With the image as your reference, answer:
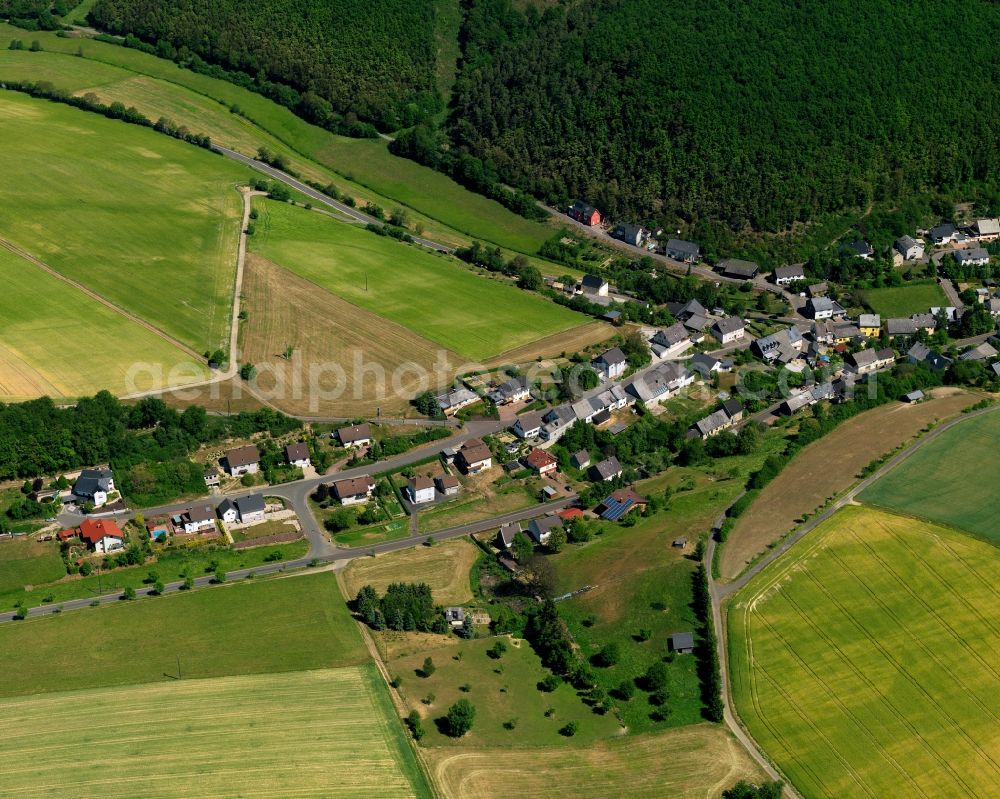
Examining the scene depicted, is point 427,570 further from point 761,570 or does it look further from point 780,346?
point 780,346

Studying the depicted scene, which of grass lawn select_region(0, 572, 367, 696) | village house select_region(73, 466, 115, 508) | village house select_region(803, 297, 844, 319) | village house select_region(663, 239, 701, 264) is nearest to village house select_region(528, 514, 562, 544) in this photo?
grass lawn select_region(0, 572, 367, 696)

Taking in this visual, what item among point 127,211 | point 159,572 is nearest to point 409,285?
point 127,211

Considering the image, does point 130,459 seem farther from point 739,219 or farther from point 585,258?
point 739,219

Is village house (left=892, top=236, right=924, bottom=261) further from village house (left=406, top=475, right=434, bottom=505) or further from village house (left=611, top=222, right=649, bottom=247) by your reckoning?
village house (left=406, top=475, right=434, bottom=505)

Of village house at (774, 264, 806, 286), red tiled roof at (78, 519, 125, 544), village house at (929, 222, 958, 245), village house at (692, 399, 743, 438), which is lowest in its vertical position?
red tiled roof at (78, 519, 125, 544)

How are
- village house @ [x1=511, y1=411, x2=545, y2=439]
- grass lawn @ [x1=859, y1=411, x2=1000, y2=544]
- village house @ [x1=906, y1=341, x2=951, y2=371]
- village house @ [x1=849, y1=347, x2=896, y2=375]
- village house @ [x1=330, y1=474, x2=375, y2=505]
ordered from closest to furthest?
grass lawn @ [x1=859, y1=411, x2=1000, y2=544]
village house @ [x1=330, y1=474, x2=375, y2=505]
village house @ [x1=511, y1=411, x2=545, y2=439]
village house @ [x1=906, y1=341, x2=951, y2=371]
village house @ [x1=849, y1=347, x2=896, y2=375]

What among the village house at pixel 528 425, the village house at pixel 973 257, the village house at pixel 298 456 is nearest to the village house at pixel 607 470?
the village house at pixel 528 425

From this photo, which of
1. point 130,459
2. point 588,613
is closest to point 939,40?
point 588,613

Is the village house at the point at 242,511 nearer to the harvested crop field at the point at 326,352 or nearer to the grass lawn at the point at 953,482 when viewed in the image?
the harvested crop field at the point at 326,352
